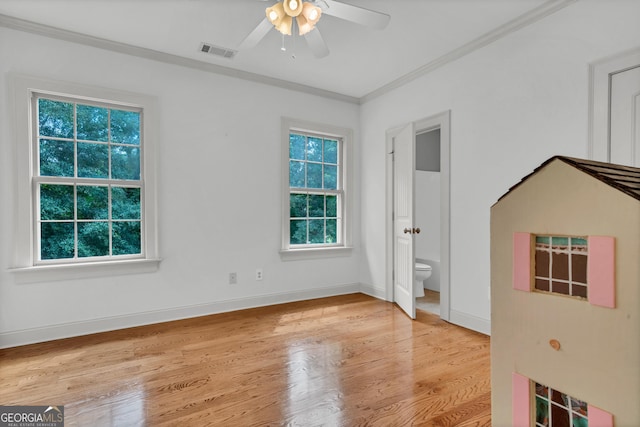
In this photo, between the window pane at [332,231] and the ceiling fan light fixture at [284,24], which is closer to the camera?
the ceiling fan light fixture at [284,24]

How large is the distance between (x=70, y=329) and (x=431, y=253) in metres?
4.14

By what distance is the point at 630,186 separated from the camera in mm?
448

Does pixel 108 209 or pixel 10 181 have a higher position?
pixel 10 181

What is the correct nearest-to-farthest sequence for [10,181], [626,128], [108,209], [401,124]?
1. [626,128]
2. [10,181]
3. [108,209]
4. [401,124]

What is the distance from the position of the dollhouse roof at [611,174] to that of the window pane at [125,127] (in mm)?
3389

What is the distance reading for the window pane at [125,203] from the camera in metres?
3.04

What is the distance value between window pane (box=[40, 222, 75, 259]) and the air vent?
1949 millimetres

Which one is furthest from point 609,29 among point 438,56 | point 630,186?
point 630,186

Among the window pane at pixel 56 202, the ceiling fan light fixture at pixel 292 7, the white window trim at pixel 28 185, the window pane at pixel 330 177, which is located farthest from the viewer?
the window pane at pixel 330 177

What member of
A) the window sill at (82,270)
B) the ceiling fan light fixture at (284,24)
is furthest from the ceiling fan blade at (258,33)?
the window sill at (82,270)

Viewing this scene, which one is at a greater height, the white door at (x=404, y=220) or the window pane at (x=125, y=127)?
the window pane at (x=125, y=127)

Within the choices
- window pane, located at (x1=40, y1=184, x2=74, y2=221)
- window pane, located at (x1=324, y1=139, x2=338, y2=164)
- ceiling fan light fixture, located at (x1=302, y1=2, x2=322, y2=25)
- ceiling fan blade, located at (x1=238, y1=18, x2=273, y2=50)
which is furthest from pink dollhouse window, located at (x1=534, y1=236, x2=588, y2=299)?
window pane, located at (x1=324, y1=139, x2=338, y2=164)

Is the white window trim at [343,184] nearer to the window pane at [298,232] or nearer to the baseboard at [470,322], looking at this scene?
the window pane at [298,232]

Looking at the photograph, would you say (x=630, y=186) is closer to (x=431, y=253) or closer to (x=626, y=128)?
(x=626, y=128)
